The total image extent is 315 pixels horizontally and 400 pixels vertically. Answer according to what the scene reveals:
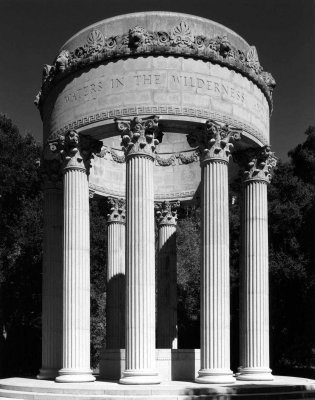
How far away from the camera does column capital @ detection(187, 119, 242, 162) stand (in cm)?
5038

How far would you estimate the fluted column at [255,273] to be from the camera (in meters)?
52.9

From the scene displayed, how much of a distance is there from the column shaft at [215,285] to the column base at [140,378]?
11.8 feet

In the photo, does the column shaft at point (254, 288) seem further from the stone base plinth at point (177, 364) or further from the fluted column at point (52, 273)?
the fluted column at point (52, 273)

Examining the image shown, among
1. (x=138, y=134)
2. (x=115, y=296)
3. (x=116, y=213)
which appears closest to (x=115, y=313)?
(x=115, y=296)

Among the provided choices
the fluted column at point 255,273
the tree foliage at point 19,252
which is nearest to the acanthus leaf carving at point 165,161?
the fluted column at point 255,273

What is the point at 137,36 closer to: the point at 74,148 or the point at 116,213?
the point at 74,148

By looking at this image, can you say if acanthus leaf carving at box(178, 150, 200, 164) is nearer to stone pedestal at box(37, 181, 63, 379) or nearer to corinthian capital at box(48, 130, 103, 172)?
stone pedestal at box(37, 181, 63, 379)

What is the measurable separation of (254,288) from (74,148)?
16.9 metres

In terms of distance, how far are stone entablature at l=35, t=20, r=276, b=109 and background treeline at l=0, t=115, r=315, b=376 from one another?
1446 inches

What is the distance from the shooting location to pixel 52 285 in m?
57.0

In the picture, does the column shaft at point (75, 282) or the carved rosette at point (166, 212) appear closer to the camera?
the column shaft at point (75, 282)

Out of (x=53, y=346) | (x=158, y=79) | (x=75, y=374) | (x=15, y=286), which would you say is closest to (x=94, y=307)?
(x=15, y=286)

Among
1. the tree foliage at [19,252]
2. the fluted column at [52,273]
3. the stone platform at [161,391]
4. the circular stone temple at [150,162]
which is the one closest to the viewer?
the stone platform at [161,391]

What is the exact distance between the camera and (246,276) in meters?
54.3
